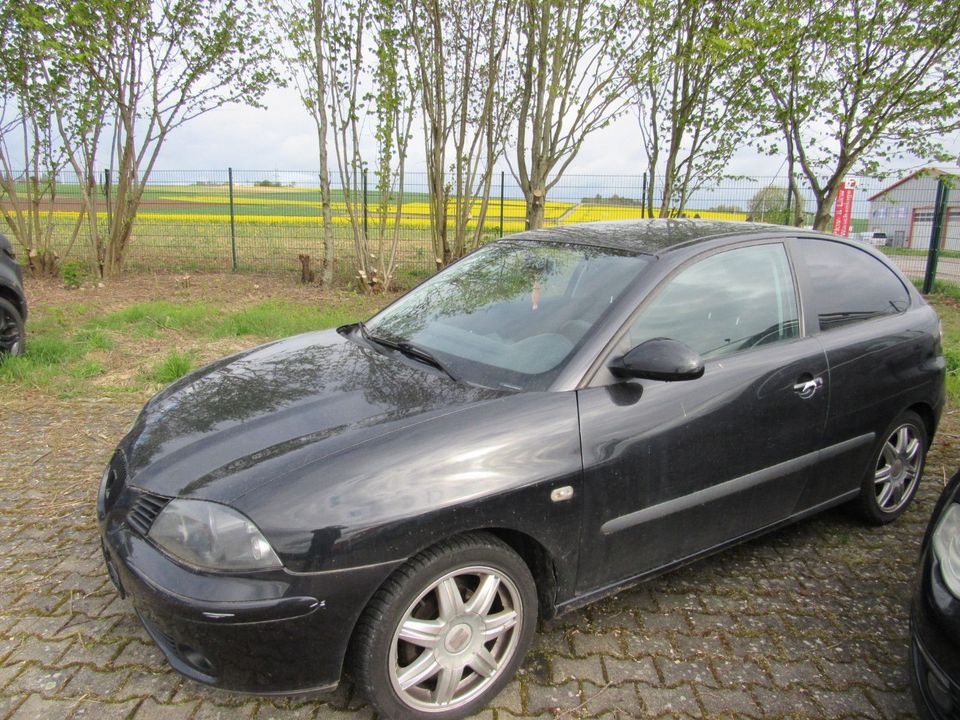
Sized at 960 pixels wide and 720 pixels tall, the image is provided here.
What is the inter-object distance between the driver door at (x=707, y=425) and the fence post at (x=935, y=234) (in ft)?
34.1

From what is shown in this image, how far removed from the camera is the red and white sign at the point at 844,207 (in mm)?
10492

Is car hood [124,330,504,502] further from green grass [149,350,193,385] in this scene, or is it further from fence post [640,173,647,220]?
fence post [640,173,647,220]

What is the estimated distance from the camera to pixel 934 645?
2027 millimetres

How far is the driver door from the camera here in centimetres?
246

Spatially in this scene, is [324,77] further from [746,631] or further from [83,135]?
[746,631]

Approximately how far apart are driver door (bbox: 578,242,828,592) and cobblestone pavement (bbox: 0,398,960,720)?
307 millimetres

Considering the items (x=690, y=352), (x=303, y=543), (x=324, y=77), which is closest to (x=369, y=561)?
(x=303, y=543)

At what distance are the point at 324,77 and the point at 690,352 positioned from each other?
8152 mm

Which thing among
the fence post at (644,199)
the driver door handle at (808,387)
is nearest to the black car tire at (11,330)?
the driver door handle at (808,387)

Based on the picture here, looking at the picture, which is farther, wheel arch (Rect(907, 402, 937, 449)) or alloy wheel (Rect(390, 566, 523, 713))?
wheel arch (Rect(907, 402, 937, 449))

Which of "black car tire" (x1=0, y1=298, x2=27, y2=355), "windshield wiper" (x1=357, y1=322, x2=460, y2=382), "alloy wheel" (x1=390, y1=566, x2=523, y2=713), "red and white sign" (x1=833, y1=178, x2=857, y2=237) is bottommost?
"alloy wheel" (x1=390, y1=566, x2=523, y2=713)

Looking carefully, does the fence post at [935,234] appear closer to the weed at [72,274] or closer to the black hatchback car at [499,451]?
the black hatchback car at [499,451]

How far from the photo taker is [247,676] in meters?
2.02

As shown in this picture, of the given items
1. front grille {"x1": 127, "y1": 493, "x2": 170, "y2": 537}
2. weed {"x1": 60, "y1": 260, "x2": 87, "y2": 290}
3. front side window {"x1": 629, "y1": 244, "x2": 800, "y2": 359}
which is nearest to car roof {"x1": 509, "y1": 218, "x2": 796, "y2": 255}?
front side window {"x1": 629, "y1": 244, "x2": 800, "y2": 359}
